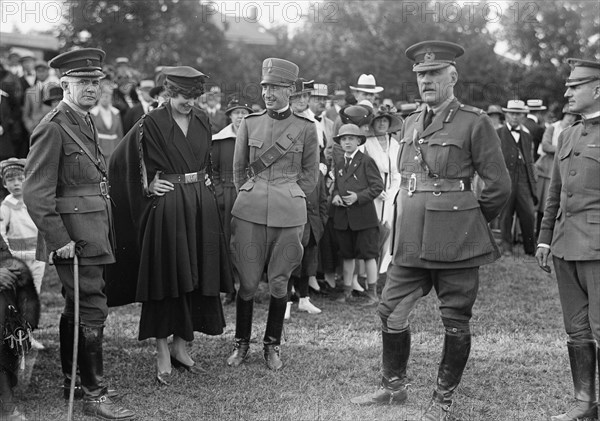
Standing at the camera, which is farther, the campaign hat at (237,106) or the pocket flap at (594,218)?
the campaign hat at (237,106)

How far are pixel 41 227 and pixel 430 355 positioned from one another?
3.40 meters

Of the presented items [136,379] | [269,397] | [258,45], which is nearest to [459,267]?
[269,397]

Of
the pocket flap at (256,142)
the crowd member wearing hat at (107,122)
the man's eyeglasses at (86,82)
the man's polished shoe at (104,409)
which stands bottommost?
the man's polished shoe at (104,409)

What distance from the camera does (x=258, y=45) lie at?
44250 mm

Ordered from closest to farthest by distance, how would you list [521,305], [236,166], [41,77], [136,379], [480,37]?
[136,379] < [236,166] < [521,305] < [41,77] < [480,37]

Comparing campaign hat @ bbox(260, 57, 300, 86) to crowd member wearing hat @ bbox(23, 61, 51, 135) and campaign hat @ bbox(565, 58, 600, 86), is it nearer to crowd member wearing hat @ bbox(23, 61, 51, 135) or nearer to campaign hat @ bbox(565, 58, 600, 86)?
campaign hat @ bbox(565, 58, 600, 86)

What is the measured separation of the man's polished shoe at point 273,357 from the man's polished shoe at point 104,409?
4.53 ft

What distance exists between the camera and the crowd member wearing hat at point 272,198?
631 centimetres

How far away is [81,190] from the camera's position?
5.36 meters

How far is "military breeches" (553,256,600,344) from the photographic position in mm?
5055

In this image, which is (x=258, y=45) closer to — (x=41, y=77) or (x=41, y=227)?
(x=41, y=77)

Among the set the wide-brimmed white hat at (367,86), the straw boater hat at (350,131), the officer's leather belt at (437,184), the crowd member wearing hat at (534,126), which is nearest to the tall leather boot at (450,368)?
the officer's leather belt at (437,184)

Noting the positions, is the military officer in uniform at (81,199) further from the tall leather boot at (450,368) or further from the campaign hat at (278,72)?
the tall leather boot at (450,368)

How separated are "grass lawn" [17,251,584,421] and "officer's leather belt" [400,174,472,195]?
1490mm
